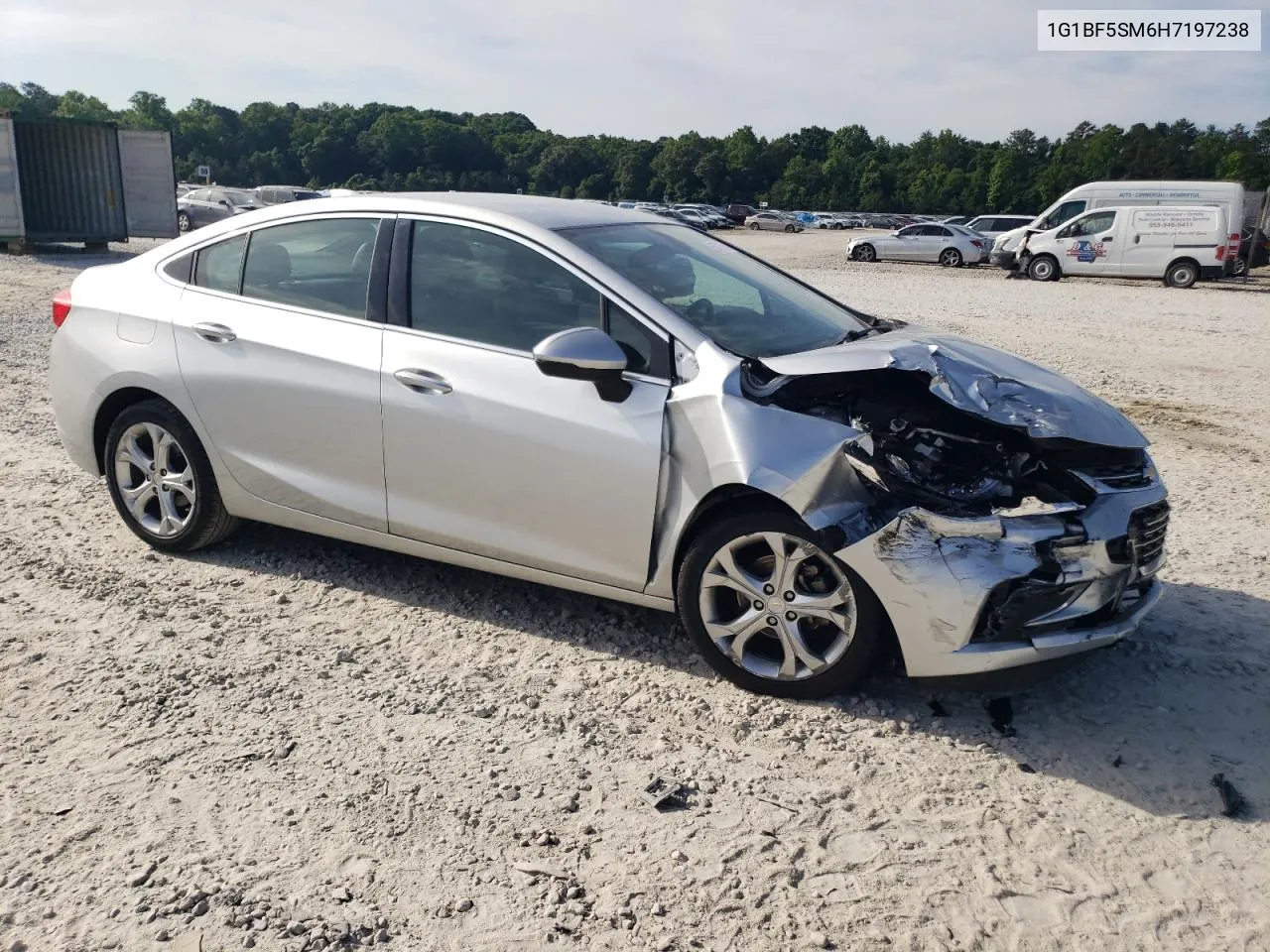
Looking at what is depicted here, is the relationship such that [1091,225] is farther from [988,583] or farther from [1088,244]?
→ [988,583]

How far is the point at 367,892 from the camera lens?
9.00ft

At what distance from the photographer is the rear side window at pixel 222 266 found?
4.75 meters

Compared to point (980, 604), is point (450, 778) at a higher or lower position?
lower

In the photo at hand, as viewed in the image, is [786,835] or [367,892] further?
[786,835]

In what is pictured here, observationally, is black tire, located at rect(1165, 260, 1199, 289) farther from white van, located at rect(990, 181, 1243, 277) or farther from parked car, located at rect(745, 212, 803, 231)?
parked car, located at rect(745, 212, 803, 231)

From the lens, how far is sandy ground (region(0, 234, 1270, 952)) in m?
2.68

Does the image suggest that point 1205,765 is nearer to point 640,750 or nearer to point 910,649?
point 910,649

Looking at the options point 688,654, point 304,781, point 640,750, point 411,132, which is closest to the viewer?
point 304,781

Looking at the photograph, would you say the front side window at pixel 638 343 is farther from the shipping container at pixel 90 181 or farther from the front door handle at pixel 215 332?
the shipping container at pixel 90 181

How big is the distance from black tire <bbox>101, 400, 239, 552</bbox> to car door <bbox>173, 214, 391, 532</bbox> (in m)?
0.18

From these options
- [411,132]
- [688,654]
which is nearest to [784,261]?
[688,654]

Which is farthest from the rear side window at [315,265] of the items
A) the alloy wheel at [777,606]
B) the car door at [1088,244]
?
the car door at [1088,244]

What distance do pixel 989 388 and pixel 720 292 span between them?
3.82 ft

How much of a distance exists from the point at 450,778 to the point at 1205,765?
241 cm
